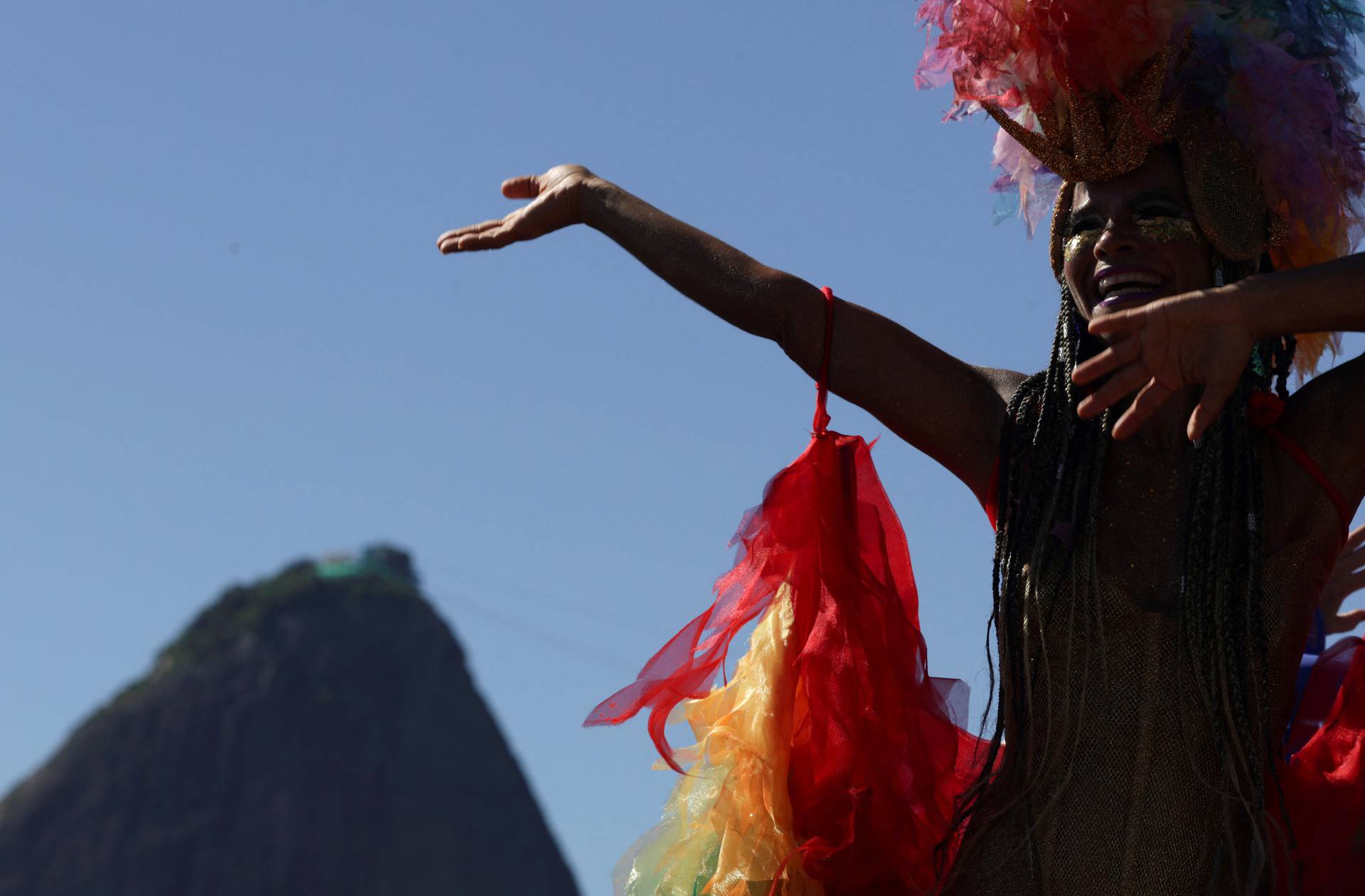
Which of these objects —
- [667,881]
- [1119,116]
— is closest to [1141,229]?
[1119,116]

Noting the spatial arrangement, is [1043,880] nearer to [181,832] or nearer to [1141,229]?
[1141,229]

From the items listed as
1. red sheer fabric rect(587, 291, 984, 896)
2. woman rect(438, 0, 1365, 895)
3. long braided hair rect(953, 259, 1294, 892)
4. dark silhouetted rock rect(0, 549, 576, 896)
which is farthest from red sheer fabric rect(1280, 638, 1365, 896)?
dark silhouetted rock rect(0, 549, 576, 896)

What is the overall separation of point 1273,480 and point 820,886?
1008 millimetres

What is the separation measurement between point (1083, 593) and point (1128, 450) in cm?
28

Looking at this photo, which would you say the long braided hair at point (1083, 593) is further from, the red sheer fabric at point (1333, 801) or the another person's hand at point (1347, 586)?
the another person's hand at point (1347, 586)

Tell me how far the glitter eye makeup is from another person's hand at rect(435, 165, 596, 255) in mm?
958

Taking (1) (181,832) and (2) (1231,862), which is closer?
(2) (1231,862)

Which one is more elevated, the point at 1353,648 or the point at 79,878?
the point at 79,878

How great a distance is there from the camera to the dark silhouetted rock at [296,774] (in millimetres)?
74812

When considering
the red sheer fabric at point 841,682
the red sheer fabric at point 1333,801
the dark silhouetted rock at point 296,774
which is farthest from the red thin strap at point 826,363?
the dark silhouetted rock at point 296,774

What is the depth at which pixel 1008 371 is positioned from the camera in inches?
147

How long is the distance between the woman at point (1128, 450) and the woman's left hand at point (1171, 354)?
18 cm

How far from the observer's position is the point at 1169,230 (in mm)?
3535

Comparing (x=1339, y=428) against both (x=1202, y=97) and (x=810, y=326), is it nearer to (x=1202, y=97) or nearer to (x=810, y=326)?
(x=1202, y=97)
